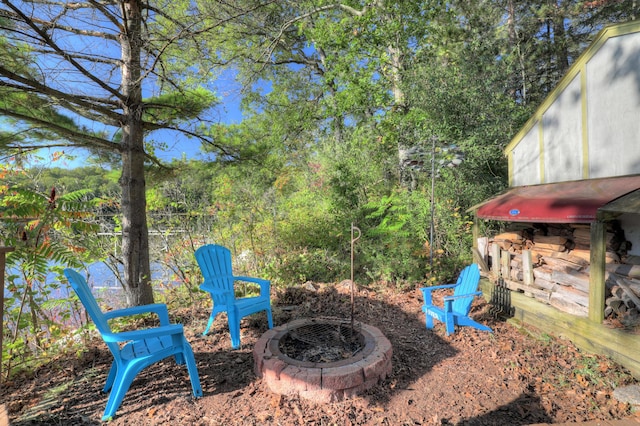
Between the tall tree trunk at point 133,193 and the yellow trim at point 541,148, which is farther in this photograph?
the yellow trim at point 541,148

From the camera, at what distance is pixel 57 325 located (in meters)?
2.96

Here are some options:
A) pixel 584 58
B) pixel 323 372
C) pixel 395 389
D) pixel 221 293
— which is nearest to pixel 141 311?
pixel 221 293

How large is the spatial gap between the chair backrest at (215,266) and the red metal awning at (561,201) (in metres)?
3.41

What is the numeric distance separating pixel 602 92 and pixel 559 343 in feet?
9.18

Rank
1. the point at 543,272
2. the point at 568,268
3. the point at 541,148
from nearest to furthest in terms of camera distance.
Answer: the point at 568,268, the point at 543,272, the point at 541,148

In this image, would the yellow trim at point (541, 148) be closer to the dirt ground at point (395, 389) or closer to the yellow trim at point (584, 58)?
the yellow trim at point (584, 58)

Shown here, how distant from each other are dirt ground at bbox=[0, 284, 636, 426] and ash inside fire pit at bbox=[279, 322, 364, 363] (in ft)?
1.17

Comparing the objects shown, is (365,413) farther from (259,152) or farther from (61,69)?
(61,69)

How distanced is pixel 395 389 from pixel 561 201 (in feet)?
8.48

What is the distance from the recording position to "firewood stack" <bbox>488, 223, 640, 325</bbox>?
9.93 feet

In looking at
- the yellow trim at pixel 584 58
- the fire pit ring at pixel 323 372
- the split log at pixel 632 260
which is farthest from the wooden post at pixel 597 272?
the fire pit ring at pixel 323 372

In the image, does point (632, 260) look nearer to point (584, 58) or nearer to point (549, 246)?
point (549, 246)

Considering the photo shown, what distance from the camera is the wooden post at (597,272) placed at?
2820 millimetres

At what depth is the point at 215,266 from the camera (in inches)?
138
